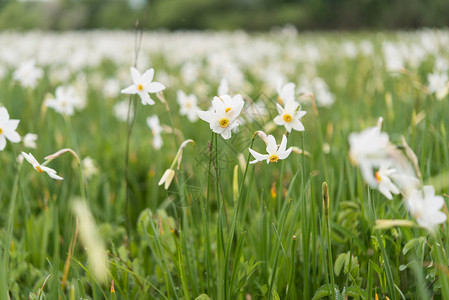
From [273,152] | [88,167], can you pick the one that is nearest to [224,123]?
[273,152]

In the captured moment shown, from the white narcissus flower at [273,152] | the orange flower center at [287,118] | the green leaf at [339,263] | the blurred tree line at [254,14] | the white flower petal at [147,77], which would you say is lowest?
the green leaf at [339,263]

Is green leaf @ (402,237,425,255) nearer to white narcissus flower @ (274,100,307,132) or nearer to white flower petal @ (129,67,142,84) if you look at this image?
white narcissus flower @ (274,100,307,132)

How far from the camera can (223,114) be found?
1020mm

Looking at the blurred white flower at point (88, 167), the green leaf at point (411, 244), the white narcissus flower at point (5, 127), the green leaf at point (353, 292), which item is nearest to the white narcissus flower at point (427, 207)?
the green leaf at point (411, 244)

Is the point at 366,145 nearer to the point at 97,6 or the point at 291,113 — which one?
the point at 291,113

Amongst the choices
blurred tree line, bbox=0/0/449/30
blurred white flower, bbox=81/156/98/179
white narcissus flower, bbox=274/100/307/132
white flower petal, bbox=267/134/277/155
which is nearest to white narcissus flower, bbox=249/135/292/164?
white flower petal, bbox=267/134/277/155

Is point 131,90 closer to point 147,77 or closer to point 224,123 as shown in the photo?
point 147,77

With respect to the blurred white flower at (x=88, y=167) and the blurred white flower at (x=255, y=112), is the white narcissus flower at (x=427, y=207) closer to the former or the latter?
the blurred white flower at (x=255, y=112)

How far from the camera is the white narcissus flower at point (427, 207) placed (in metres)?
0.82

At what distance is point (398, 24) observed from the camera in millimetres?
26172

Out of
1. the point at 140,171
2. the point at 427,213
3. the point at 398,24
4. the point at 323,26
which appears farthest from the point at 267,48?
the point at 323,26

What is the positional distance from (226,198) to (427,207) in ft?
4.10

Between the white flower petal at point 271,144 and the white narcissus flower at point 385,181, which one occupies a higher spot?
the white flower petal at point 271,144

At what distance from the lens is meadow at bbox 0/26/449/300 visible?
1.07 metres
